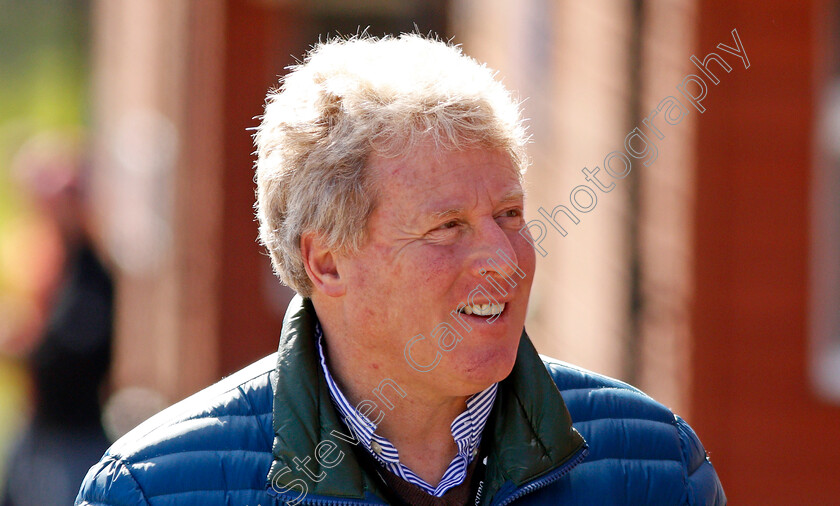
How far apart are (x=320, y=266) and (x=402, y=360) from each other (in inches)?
12.0

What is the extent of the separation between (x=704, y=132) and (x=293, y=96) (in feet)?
11.4

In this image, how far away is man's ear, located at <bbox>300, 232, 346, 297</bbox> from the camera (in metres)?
2.56

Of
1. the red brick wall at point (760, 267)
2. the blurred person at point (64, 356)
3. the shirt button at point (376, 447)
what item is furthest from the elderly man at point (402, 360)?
the red brick wall at point (760, 267)

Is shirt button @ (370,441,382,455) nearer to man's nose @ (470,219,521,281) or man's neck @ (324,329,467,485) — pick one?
man's neck @ (324,329,467,485)

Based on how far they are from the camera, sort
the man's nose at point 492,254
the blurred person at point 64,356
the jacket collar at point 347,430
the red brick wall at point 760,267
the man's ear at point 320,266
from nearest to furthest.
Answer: the jacket collar at point 347,430 → the man's nose at point 492,254 → the man's ear at point 320,266 → the blurred person at point 64,356 → the red brick wall at point 760,267

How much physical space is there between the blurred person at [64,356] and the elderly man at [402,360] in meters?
2.78

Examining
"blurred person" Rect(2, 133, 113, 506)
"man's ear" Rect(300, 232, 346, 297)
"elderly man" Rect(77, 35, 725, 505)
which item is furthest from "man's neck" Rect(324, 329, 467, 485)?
"blurred person" Rect(2, 133, 113, 506)

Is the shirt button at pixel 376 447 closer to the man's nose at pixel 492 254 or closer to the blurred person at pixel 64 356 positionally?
the man's nose at pixel 492 254

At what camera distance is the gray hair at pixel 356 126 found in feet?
8.05

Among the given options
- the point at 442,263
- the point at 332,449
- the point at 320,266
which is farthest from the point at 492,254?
the point at 332,449

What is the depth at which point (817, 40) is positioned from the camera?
216 inches

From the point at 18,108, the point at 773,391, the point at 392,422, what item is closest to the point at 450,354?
the point at 392,422

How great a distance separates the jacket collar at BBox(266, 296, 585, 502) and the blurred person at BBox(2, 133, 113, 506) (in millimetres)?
2843

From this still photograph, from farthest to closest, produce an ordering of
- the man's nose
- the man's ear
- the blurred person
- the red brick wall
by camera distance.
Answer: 1. the red brick wall
2. the blurred person
3. the man's ear
4. the man's nose
